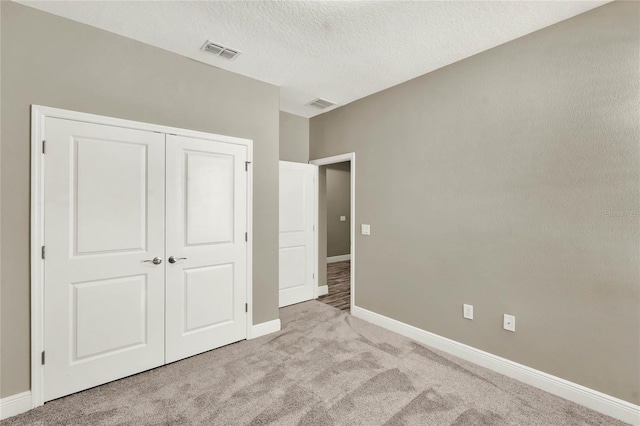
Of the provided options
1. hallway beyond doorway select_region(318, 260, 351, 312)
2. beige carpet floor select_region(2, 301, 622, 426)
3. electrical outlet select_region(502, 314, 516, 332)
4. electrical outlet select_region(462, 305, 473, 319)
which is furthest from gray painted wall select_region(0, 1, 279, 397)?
electrical outlet select_region(502, 314, 516, 332)

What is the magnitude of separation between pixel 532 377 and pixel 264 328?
246 cm

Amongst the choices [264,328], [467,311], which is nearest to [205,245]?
[264,328]

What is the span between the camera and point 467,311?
2.70m

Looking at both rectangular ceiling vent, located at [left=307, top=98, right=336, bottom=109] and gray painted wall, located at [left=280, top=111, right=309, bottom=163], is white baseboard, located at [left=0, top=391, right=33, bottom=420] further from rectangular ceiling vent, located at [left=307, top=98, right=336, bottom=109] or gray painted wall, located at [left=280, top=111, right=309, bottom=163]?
rectangular ceiling vent, located at [left=307, top=98, right=336, bottom=109]

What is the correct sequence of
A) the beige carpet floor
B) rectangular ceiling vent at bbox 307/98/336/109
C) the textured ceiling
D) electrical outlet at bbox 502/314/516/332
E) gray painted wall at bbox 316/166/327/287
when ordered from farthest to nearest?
gray painted wall at bbox 316/166/327/287
rectangular ceiling vent at bbox 307/98/336/109
electrical outlet at bbox 502/314/516/332
the textured ceiling
the beige carpet floor

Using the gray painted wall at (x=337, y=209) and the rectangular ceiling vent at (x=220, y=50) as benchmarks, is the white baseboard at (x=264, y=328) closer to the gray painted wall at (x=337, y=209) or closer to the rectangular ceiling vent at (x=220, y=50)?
the rectangular ceiling vent at (x=220, y=50)

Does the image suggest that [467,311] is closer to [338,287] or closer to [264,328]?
[264,328]

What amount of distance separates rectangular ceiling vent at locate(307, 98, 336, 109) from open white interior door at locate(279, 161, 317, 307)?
84 cm

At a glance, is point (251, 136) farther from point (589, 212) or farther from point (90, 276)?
point (589, 212)

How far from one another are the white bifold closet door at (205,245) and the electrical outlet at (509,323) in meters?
2.45

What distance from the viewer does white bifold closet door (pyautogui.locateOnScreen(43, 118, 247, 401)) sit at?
211 cm

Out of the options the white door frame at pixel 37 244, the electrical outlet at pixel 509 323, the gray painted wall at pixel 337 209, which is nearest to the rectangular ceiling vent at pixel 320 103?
the white door frame at pixel 37 244

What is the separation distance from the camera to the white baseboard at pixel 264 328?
310 centimetres

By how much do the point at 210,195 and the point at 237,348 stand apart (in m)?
1.54
